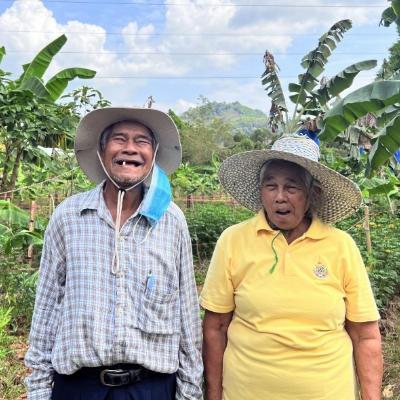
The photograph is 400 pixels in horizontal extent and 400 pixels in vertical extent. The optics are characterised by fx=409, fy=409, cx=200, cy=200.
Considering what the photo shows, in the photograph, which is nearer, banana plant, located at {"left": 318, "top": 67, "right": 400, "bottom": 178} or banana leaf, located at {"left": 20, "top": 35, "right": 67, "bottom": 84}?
banana plant, located at {"left": 318, "top": 67, "right": 400, "bottom": 178}

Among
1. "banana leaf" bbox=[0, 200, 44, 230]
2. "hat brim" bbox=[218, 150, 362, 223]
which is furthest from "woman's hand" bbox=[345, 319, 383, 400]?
"banana leaf" bbox=[0, 200, 44, 230]

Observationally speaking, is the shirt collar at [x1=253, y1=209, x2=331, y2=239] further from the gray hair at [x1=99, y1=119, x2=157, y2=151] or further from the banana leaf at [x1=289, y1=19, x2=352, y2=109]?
the banana leaf at [x1=289, y1=19, x2=352, y2=109]

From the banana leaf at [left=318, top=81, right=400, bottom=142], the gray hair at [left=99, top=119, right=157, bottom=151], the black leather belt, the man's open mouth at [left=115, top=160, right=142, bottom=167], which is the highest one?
the banana leaf at [left=318, top=81, right=400, bottom=142]

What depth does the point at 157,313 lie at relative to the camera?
1532 millimetres

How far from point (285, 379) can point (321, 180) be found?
83 centimetres

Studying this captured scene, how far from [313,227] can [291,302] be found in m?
0.33

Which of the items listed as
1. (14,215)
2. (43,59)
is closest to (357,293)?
(14,215)

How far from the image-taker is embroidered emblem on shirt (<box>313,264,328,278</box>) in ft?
5.29

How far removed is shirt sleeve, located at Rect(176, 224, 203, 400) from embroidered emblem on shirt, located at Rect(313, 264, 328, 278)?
0.49 m

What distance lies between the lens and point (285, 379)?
5.08ft

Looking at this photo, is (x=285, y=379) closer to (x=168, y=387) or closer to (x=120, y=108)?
(x=168, y=387)

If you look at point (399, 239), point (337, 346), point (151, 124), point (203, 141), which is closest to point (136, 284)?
point (151, 124)

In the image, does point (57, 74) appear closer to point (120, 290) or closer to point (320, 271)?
point (120, 290)

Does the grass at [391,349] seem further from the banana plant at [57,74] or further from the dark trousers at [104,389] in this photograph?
the banana plant at [57,74]
